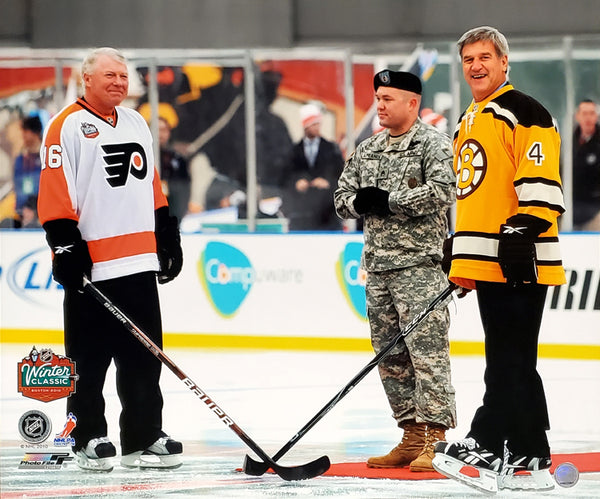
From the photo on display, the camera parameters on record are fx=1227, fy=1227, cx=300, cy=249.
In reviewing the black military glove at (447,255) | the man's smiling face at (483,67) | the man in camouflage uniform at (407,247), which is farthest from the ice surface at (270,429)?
the man's smiling face at (483,67)

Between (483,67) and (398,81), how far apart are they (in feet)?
1.24

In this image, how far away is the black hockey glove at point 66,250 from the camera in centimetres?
328

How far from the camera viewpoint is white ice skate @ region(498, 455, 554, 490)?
3.05 meters

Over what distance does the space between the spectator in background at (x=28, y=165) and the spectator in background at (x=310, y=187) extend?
4.38 ft

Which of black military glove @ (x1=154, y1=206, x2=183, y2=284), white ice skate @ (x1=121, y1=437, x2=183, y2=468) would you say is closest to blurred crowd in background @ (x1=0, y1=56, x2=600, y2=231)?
black military glove @ (x1=154, y1=206, x2=183, y2=284)

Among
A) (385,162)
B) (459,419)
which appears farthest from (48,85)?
(459,419)

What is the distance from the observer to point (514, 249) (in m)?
2.88

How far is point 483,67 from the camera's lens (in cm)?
303

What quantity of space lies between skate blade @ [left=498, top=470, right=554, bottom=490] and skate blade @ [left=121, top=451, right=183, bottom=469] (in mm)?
937

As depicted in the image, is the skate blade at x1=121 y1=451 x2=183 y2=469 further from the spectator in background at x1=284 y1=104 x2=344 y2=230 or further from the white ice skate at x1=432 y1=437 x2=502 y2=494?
the spectator in background at x1=284 y1=104 x2=344 y2=230

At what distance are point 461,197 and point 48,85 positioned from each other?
7.64 feet

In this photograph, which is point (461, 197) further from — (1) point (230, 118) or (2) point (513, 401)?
(1) point (230, 118)

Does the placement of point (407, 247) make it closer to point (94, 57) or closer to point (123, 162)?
point (123, 162)

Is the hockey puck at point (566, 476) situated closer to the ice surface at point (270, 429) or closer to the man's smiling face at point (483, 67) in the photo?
the ice surface at point (270, 429)
